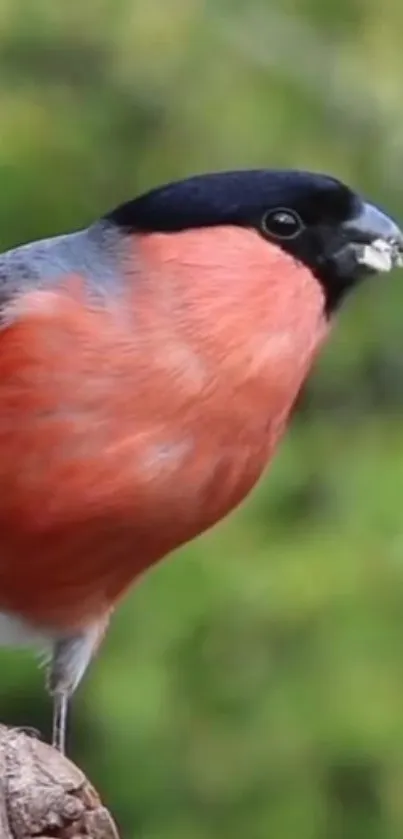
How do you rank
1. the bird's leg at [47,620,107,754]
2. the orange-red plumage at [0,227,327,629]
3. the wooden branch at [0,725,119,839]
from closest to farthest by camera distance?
the wooden branch at [0,725,119,839] → the orange-red plumage at [0,227,327,629] → the bird's leg at [47,620,107,754]

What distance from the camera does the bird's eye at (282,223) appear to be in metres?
2.31

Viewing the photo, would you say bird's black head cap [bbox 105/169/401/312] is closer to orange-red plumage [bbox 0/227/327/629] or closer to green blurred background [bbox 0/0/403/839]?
orange-red plumage [bbox 0/227/327/629]

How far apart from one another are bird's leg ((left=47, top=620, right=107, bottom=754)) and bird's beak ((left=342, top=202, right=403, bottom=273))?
51 centimetres

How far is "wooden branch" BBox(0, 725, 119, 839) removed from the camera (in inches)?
70.9

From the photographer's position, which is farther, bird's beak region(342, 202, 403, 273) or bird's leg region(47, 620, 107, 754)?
bird's leg region(47, 620, 107, 754)

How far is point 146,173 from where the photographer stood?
3.80 m

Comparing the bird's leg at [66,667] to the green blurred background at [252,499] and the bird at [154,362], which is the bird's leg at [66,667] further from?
the green blurred background at [252,499]

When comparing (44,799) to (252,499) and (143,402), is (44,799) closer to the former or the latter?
(143,402)

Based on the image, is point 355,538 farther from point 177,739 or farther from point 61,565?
point 61,565

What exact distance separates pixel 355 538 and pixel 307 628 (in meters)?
0.15

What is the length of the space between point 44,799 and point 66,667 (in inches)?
25.5

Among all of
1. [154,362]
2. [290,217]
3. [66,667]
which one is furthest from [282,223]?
[66,667]

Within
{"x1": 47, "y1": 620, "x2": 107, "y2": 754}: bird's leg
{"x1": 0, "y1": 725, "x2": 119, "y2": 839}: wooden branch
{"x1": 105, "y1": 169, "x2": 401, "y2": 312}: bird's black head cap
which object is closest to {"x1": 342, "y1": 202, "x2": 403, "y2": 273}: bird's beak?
{"x1": 105, "y1": 169, "x2": 401, "y2": 312}: bird's black head cap

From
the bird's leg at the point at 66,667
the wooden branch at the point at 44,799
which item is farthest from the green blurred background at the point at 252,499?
the wooden branch at the point at 44,799
